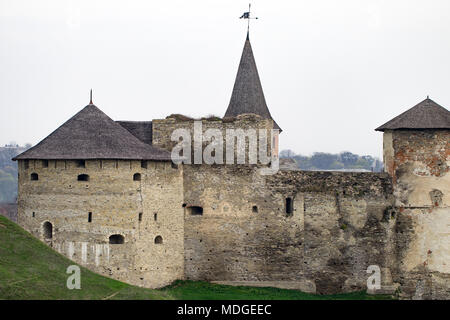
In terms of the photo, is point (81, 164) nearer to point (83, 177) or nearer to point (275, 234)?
point (83, 177)

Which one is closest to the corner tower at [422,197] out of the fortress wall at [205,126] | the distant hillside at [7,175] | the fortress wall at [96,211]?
the fortress wall at [205,126]

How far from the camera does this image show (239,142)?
31.5 m

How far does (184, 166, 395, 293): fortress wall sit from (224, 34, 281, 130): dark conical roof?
9262mm

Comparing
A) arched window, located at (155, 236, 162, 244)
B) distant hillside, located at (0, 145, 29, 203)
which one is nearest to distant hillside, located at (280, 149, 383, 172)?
distant hillside, located at (0, 145, 29, 203)

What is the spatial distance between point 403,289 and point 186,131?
11340 millimetres

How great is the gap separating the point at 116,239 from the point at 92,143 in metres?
3.85

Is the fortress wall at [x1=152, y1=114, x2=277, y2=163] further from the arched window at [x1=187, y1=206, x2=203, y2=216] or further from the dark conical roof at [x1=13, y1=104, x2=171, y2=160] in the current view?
the arched window at [x1=187, y1=206, x2=203, y2=216]

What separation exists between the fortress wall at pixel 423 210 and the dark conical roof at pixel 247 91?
1088 cm

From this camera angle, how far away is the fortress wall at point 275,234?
31.6 metres

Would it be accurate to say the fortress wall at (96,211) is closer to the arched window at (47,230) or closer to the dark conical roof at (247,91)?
the arched window at (47,230)

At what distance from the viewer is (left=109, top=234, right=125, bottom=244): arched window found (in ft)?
93.9

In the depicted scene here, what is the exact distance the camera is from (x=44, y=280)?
23531 millimetres
